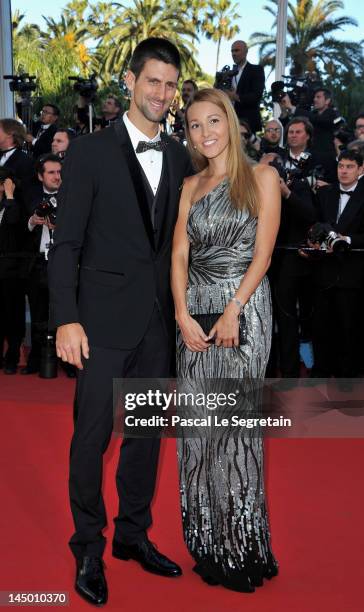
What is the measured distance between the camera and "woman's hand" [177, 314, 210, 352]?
2.49 m

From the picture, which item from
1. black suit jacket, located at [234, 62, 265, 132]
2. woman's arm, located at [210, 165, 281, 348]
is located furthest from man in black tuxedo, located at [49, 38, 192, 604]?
black suit jacket, located at [234, 62, 265, 132]

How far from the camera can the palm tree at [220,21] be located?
8562mm

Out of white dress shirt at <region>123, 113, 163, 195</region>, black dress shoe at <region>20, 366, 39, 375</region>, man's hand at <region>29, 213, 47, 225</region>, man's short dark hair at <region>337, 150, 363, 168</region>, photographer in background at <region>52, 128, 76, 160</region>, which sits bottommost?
black dress shoe at <region>20, 366, 39, 375</region>

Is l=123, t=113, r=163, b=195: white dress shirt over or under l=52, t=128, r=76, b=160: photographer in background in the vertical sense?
under

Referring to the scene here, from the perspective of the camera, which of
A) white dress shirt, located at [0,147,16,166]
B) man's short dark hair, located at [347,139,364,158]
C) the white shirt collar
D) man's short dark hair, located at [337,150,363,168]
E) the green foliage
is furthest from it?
the green foliage

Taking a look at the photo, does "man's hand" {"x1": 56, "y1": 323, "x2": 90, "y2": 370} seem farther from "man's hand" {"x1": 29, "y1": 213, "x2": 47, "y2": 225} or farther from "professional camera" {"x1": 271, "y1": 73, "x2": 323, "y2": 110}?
"professional camera" {"x1": 271, "y1": 73, "x2": 323, "y2": 110}

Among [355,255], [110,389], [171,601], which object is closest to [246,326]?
[110,389]

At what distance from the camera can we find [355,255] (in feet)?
16.3

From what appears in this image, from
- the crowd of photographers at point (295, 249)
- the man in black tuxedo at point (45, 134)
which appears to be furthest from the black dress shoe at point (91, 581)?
the man in black tuxedo at point (45, 134)

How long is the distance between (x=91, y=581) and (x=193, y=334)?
79cm

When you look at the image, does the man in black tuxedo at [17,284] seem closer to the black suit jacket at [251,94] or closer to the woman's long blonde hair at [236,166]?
the black suit jacket at [251,94]

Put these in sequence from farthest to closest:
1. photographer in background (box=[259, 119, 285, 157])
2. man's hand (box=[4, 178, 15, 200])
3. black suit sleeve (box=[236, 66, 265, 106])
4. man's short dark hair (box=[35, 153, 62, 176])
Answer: black suit sleeve (box=[236, 66, 265, 106])
photographer in background (box=[259, 119, 285, 157])
man's hand (box=[4, 178, 15, 200])
man's short dark hair (box=[35, 153, 62, 176])

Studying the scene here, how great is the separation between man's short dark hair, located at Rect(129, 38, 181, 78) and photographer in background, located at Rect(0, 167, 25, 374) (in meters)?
3.23

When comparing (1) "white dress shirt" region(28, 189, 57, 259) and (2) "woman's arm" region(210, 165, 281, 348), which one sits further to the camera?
(1) "white dress shirt" region(28, 189, 57, 259)
